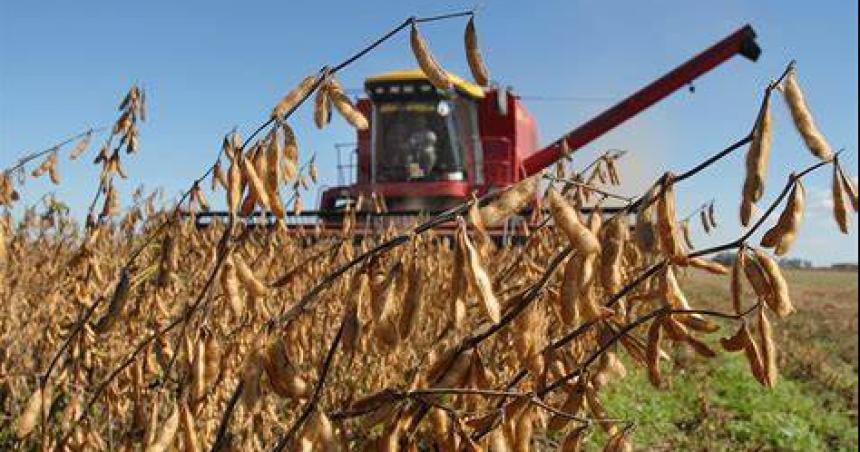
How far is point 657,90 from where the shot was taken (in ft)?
47.9

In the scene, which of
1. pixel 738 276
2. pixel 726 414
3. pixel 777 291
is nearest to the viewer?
pixel 777 291

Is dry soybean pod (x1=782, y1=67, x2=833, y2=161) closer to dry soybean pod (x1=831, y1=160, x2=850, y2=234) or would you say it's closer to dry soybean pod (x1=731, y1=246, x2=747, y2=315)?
dry soybean pod (x1=831, y1=160, x2=850, y2=234)

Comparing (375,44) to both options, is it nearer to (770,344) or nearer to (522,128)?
(770,344)

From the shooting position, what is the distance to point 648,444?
16.5 feet

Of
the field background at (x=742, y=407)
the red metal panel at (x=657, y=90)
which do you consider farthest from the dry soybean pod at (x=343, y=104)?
the red metal panel at (x=657, y=90)

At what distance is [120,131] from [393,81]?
1083 cm

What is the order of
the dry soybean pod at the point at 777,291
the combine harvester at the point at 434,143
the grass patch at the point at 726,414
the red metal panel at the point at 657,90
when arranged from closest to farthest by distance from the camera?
the dry soybean pod at the point at 777,291 < the grass patch at the point at 726,414 < the combine harvester at the point at 434,143 < the red metal panel at the point at 657,90

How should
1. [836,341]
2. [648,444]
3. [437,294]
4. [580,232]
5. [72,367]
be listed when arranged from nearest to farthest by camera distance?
[580,232] → [72,367] → [437,294] → [648,444] → [836,341]

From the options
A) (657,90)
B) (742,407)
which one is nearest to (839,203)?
(742,407)

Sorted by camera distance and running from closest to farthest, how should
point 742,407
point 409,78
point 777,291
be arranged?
point 777,291, point 742,407, point 409,78

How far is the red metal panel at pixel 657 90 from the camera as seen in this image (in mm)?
14383

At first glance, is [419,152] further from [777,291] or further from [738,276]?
[777,291]

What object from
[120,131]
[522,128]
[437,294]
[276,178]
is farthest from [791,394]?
[522,128]

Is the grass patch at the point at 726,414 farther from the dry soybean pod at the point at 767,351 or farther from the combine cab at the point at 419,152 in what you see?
the combine cab at the point at 419,152
